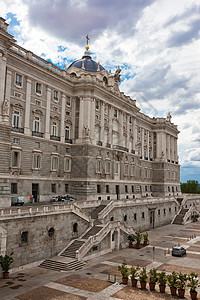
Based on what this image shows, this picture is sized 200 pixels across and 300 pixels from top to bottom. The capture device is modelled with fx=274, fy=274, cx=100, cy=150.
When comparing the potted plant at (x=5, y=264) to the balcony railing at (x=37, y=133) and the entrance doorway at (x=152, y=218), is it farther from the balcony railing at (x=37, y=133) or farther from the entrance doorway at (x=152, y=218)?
the entrance doorway at (x=152, y=218)

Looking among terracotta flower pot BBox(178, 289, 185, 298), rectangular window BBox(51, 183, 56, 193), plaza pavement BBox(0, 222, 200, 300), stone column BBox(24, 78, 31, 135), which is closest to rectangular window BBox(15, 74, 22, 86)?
stone column BBox(24, 78, 31, 135)

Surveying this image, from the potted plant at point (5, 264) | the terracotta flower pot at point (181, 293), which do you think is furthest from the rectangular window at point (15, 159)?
the terracotta flower pot at point (181, 293)

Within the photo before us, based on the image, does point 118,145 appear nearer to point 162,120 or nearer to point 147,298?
point 162,120

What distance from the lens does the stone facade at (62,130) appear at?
1500 inches

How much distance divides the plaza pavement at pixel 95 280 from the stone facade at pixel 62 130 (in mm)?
10517

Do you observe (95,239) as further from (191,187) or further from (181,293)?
(191,187)

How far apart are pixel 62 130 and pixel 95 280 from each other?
2805cm

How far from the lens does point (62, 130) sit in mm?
47938

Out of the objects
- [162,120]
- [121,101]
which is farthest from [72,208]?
[162,120]

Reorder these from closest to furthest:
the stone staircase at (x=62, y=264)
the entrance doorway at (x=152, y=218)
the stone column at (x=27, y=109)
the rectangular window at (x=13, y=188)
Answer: the stone staircase at (x=62, y=264)
the rectangular window at (x=13, y=188)
the stone column at (x=27, y=109)
the entrance doorway at (x=152, y=218)

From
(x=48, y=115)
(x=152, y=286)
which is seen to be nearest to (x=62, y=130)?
(x=48, y=115)

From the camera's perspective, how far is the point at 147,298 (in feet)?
70.9

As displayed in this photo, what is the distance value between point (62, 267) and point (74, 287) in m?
5.05

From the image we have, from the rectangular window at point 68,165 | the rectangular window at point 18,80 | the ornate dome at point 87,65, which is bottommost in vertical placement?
the rectangular window at point 68,165
